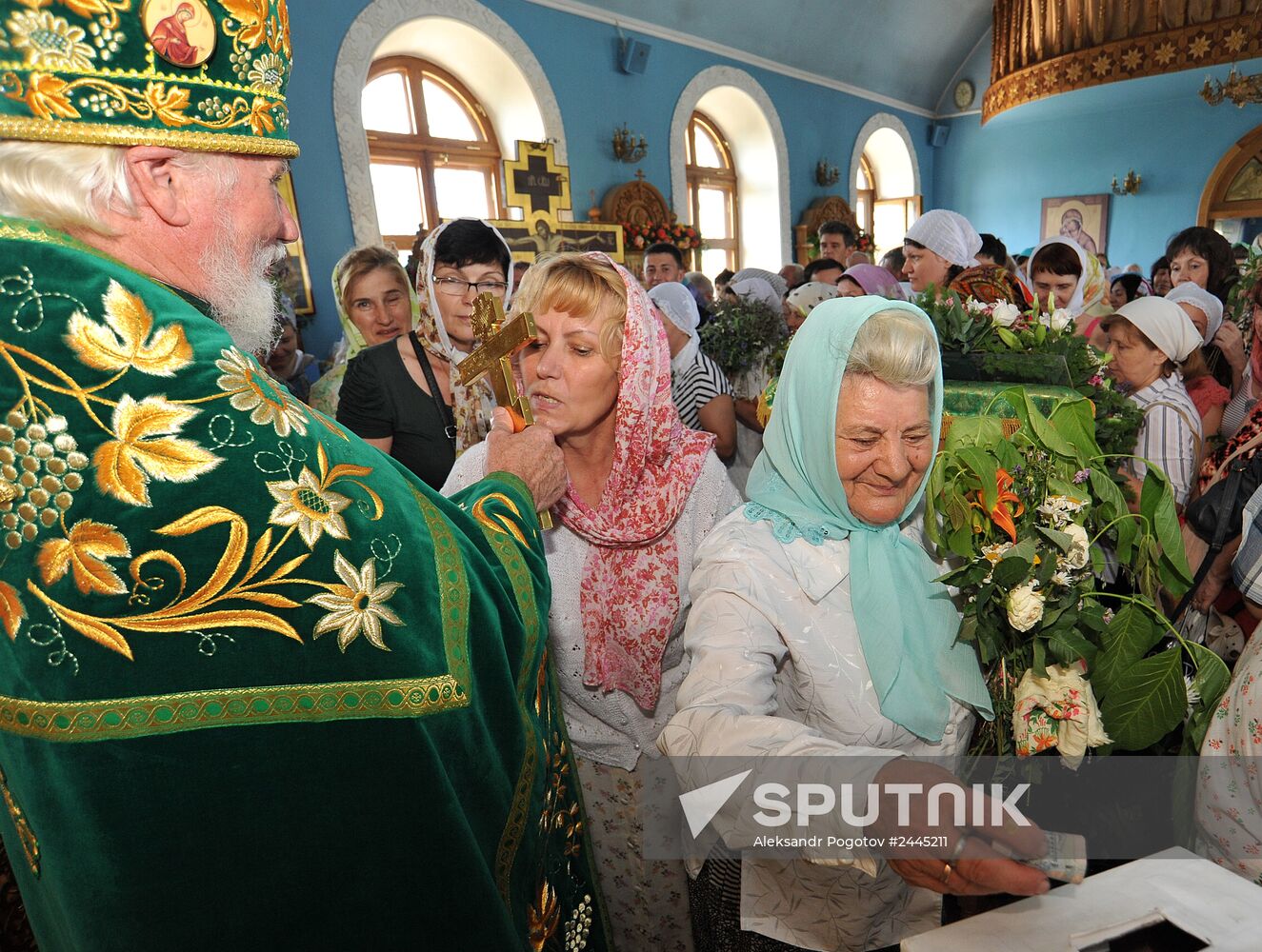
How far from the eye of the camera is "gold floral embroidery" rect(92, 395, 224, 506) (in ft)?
2.89

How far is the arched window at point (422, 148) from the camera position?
881 centimetres

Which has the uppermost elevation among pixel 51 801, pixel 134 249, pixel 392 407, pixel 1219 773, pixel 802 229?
pixel 802 229

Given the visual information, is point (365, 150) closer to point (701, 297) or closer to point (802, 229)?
point (701, 297)

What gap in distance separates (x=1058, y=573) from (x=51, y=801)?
159 centimetres

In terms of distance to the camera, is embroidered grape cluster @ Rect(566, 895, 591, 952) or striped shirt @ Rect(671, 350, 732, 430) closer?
embroidered grape cluster @ Rect(566, 895, 591, 952)

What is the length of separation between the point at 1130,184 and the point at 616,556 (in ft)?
59.4

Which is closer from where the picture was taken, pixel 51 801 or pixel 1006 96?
pixel 51 801

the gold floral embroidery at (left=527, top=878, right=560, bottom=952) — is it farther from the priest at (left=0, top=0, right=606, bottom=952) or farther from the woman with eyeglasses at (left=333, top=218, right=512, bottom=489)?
the woman with eyeglasses at (left=333, top=218, right=512, bottom=489)

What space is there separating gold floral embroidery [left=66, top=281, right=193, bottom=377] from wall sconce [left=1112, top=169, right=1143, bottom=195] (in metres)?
19.1

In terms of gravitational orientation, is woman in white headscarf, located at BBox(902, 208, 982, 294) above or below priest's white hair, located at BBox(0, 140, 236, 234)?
above

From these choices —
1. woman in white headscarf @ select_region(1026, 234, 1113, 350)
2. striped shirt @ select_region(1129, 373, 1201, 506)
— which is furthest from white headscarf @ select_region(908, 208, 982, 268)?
striped shirt @ select_region(1129, 373, 1201, 506)

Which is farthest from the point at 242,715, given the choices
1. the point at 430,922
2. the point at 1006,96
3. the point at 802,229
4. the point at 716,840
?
the point at 802,229

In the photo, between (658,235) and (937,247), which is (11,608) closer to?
(937,247)

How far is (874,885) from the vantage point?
1506 mm
